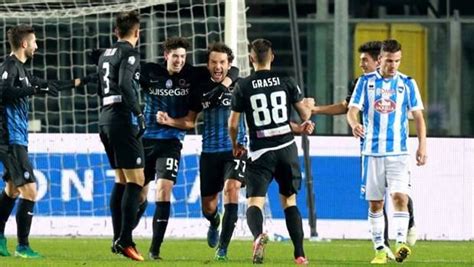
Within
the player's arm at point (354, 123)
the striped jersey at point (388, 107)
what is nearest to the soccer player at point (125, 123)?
the player's arm at point (354, 123)

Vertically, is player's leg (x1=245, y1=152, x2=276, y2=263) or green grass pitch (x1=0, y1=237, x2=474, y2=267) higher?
player's leg (x1=245, y1=152, x2=276, y2=263)

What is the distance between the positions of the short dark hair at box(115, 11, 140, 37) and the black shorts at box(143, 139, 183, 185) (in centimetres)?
127

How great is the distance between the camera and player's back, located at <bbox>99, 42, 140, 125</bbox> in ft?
48.0

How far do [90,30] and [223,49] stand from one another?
8.69 metres

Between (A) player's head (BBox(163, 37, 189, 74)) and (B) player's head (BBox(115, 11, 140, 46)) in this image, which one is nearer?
(B) player's head (BBox(115, 11, 140, 46))

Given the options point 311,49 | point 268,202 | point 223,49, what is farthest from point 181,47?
point 311,49

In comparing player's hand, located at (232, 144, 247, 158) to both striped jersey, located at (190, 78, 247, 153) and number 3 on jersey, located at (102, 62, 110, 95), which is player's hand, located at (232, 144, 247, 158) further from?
number 3 on jersey, located at (102, 62, 110, 95)

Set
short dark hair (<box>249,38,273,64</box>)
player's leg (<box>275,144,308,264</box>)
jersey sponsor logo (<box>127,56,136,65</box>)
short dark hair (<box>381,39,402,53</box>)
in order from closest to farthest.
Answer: short dark hair (<box>249,38,273,64</box>), player's leg (<box>275,144,308,264</box>), short dark hair (<box>381,39,402,53</box>), jersey sponsor logo (<box>127,56,136,65</box>)

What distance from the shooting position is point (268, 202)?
66.5ft

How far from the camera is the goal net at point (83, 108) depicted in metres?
20.5

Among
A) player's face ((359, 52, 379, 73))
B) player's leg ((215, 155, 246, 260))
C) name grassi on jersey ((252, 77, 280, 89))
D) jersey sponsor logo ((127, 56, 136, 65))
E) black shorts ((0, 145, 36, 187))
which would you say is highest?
jersey sponsor logo ((127, 56, 136, 65))

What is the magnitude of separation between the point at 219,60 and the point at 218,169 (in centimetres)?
A: 108

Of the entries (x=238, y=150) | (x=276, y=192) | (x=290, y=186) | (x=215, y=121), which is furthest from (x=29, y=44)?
(x=276, y=192)

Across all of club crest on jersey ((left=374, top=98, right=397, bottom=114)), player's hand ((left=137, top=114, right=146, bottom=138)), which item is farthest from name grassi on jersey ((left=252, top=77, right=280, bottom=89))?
player's hand ((left=137, top=114, right=146, bottom=138))
